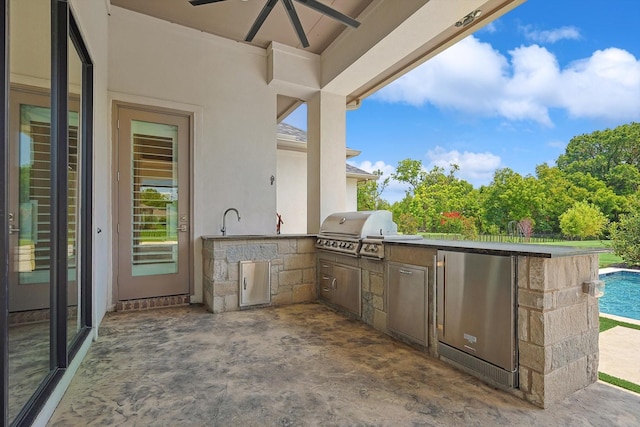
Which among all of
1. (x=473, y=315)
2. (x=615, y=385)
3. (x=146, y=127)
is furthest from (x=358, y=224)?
(x=146, y=127)

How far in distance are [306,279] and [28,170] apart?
129 inches

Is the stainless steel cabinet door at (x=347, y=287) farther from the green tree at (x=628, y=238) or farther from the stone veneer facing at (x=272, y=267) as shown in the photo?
the green tree at (x=628, y=238)

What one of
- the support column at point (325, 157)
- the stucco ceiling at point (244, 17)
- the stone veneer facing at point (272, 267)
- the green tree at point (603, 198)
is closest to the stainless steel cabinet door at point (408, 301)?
the stone veneer facing at point (272, 267)

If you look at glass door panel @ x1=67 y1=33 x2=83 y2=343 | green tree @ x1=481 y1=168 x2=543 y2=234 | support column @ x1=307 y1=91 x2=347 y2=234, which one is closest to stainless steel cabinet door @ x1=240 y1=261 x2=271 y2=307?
support column @ x1=307 y1=91 x2=347 y2=234

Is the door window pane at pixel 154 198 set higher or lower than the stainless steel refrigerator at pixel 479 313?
higher

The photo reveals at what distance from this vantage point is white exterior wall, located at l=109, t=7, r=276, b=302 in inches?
159

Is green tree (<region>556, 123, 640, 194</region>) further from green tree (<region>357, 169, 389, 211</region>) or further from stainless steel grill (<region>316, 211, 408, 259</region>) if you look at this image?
green tree (<region>357, 169, 389, 211</region>)

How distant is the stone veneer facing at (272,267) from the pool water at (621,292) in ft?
14.8

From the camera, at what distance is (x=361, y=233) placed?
3.56 meters

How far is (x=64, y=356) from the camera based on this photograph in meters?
2.12

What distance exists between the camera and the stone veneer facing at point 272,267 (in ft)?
12.9

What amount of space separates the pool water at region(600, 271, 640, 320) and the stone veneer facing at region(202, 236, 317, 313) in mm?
4521

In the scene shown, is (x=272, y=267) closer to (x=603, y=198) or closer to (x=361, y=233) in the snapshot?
(x=361, y=233)

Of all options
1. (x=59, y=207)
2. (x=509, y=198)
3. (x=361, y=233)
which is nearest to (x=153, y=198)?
(x=59, y=207)
